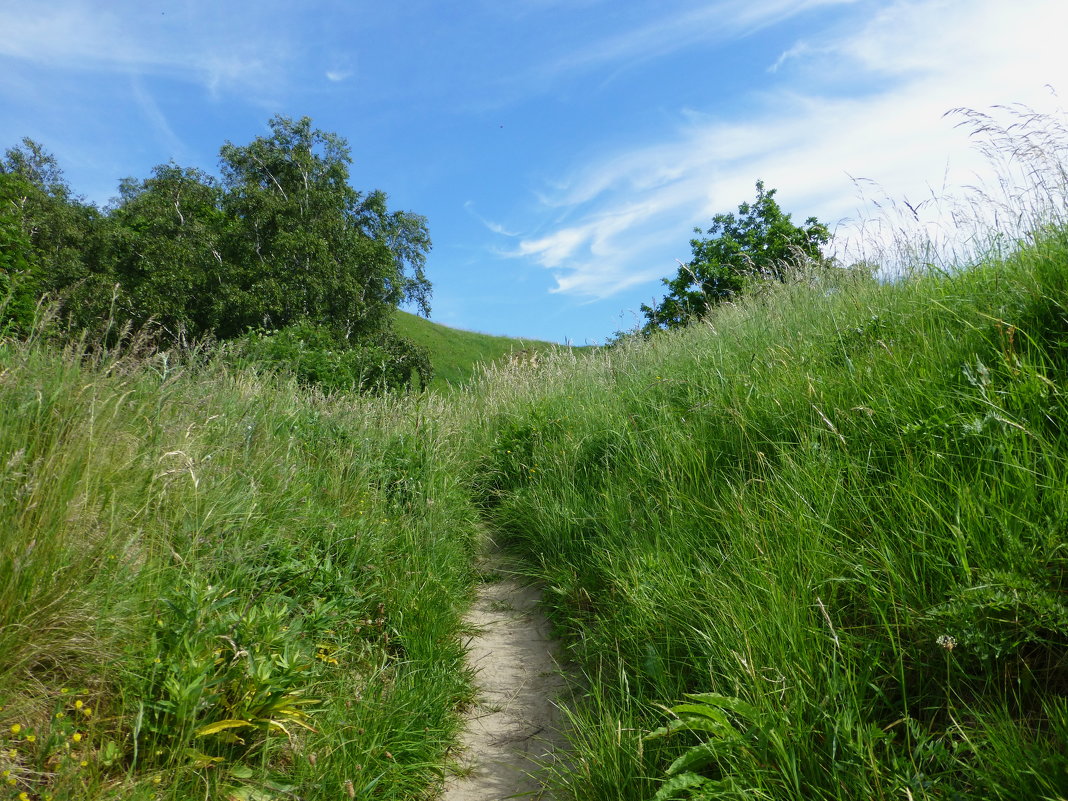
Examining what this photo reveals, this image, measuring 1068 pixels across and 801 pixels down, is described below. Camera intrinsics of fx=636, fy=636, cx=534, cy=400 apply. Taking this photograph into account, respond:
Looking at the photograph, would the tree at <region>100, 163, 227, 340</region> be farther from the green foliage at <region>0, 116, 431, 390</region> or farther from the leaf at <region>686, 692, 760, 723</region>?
the leaf at <region>686, 692, 760, 723</region>

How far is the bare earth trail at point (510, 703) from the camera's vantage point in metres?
3.29

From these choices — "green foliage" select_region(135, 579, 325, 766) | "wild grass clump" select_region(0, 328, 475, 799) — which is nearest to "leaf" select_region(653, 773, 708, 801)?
"wild grass clump" select_region(0, 328, 475, 799)

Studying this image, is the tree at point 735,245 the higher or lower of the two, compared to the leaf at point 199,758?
higher

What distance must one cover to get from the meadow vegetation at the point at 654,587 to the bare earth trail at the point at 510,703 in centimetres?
17

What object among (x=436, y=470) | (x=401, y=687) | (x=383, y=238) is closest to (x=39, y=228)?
(x=383, y=238)

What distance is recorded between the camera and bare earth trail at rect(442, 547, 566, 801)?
329cm

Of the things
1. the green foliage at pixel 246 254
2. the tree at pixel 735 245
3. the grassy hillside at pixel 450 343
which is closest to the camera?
the tree at pixel 735 245

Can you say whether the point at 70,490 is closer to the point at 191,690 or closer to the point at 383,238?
the point at 191,690

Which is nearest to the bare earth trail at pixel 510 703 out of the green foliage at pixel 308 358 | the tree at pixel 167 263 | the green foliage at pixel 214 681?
the green foliage at pixel 214 681

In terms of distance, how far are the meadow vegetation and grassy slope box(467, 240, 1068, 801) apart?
0.7 inches

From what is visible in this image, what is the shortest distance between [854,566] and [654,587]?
1182 mm

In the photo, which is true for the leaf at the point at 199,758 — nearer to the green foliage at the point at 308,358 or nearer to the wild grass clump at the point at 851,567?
the wild grass clump at the point at 851,567

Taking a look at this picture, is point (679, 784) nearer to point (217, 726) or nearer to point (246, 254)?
point (217, 726)

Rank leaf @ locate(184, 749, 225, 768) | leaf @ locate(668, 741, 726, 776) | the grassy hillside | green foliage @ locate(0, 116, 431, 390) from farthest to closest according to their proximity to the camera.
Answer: the grassy hillside → green foliage @ locate(0, 116, 431, 390) → leaf @ locate(184, 749, 225, 768) → leaf @ locate(668, 741, 726, 776)
